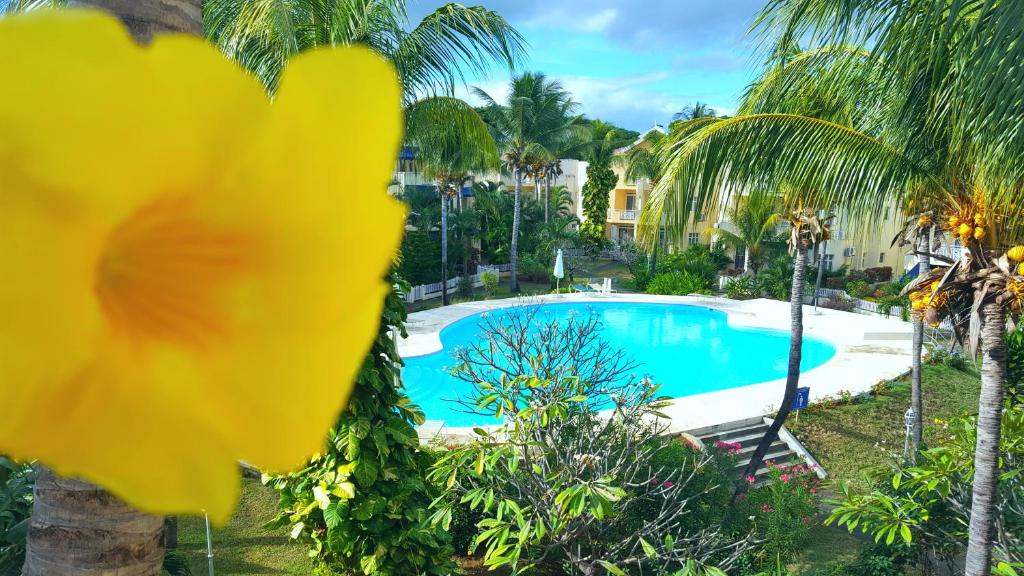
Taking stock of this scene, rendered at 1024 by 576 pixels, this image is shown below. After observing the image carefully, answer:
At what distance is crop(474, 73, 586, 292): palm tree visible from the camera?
83.4 ft

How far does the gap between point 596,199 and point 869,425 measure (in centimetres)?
2121

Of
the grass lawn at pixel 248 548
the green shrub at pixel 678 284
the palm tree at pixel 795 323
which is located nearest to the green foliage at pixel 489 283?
the green shrub at pixel 678 284

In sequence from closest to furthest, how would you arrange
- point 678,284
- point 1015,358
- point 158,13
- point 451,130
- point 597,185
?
point 158,13 < point 451,130 < point 1015,358 < point 678,284 < point 597,185

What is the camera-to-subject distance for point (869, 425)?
37.5 feet

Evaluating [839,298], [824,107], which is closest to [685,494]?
[824,107]

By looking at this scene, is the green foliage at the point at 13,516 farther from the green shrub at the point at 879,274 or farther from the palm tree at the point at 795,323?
the green shrub at the point at 879,274

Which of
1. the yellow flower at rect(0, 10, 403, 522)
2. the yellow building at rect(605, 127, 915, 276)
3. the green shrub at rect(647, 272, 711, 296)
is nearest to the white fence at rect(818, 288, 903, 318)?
the yellow building at rect(605, 127, 915, 276)

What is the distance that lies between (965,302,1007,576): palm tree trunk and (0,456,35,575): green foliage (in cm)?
636

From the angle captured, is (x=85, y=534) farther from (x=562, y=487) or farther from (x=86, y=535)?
(x=562, y=487)

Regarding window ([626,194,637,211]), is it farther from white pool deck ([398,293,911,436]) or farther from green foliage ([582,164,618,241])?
white pool deck ([398,293,911,436])

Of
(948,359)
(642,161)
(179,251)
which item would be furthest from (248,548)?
(642,161)

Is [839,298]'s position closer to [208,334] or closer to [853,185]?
[853,185]

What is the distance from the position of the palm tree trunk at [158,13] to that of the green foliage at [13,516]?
10.5 feet

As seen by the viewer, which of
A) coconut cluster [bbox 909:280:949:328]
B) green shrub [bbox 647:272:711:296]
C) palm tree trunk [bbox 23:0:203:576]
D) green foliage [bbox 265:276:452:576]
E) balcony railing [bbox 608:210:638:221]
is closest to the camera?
palm tree trunk [bbox 23:0:203:576]
